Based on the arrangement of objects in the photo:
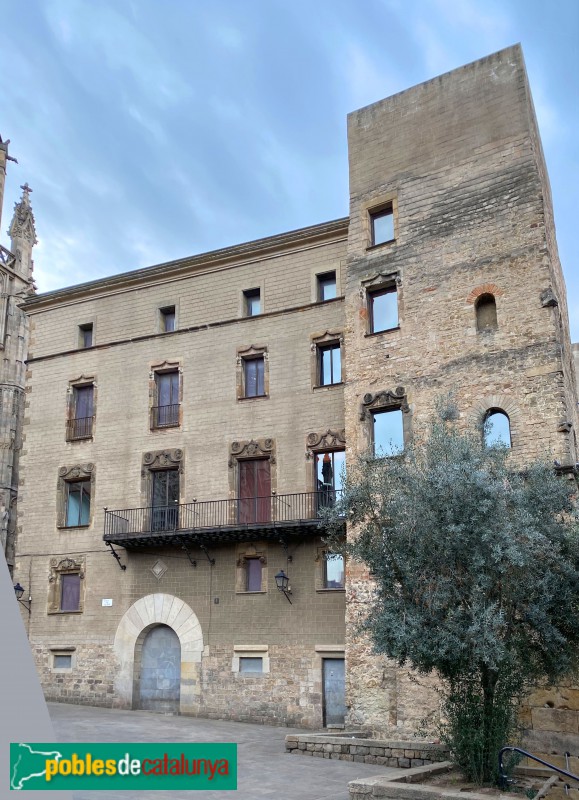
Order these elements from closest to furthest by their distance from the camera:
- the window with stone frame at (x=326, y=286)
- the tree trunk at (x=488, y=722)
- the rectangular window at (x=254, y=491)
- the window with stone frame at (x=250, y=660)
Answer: the tree trunk at (x=488, y=722), the window with stone frame at (x=250, y=660), the rectangular window at (x=254, y=491), the window with stone frame at (x=326, y=286)

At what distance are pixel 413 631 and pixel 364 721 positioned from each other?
7.61m

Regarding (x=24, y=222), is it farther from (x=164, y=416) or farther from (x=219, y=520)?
(x=219, y=520)

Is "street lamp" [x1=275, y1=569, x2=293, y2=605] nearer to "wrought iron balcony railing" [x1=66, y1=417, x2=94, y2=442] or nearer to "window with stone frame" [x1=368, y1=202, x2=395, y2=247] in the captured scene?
"wrought iron balcony railing" [x1=66, y1=417, x2=94, y2=442]

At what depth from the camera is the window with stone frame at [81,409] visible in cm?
2625

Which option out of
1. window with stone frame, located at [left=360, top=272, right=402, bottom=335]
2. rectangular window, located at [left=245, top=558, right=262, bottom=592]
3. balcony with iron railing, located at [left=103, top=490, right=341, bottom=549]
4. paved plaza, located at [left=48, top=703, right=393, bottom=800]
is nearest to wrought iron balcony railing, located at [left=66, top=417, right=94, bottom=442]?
balcony with iron railing, located at [left=103, top=490, right=341, bottom=549]

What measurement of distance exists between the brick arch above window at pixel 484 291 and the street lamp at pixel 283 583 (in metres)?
8.36

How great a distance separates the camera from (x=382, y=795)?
11352 mm

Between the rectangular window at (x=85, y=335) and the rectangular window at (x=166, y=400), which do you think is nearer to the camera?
the rectangular window at (x=166, y=400)

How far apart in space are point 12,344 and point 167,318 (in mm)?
21175

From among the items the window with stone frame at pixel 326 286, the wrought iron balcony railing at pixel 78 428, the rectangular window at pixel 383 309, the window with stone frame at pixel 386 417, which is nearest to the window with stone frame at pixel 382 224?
the rectangular window at pixel 383 309

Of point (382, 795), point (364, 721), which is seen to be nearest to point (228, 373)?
point (364, 721)

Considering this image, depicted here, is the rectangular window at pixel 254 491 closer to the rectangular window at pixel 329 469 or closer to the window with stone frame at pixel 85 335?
the rectangular window at pixel 329 469

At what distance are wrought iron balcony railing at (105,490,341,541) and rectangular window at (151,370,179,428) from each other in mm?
2568

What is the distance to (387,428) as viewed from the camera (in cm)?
2036
